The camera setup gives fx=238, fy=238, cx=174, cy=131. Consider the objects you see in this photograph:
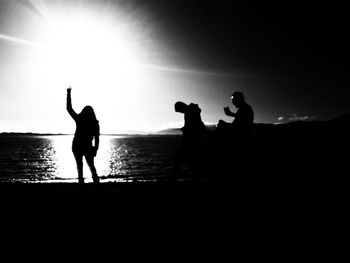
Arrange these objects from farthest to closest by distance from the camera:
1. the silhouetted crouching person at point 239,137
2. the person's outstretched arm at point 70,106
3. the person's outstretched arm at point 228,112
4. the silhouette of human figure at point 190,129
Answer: the silhouette of human figure at point 190,129, the person's outstretched arm at point 70,106, the person's outstretched arm at point 228,112, the silhouetted crouching person at point 239,137

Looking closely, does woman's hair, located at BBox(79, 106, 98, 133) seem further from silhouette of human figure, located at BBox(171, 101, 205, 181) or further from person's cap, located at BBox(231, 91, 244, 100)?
person's cap, located at BBox(231, 91, 244, 100)

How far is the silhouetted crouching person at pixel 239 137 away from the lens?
5.64 m

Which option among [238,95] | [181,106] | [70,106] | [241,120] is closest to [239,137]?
[241,120]

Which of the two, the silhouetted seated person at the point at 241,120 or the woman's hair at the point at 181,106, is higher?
the woman's hair at the point at 181,106

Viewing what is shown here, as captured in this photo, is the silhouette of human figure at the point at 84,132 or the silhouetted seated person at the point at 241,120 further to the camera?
the silhouette of human figure at the point at 84,132

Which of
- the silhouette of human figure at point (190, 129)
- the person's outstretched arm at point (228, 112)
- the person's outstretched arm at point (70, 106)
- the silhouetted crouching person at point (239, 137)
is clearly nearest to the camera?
the silhouetted crouching person at point (239, 137)

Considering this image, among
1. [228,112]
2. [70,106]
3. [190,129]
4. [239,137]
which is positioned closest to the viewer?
[239,137]

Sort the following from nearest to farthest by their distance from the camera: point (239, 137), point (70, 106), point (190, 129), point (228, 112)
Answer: point (239, 137) < point (228, 112) < point (70, 106) < point (190, 129)

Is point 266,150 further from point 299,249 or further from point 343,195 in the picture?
point 299,249

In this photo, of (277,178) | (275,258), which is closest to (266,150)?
(277,178)

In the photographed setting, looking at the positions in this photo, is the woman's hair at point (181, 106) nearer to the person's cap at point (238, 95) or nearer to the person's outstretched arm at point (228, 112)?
the person's outstretched arm at point (228, 112)

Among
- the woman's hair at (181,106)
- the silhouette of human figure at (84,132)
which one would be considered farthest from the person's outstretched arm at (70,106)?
the woman's hair at (181,106)

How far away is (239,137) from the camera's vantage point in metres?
5.62

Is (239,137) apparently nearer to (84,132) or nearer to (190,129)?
(190,129)
